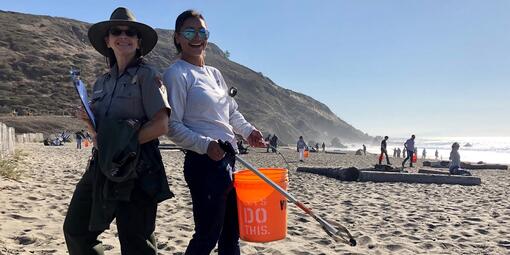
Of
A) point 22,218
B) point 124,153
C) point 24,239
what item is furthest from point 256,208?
point 22,218

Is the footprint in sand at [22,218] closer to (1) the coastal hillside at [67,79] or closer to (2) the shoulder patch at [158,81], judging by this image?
(2) the shoulder patch at [158,81]

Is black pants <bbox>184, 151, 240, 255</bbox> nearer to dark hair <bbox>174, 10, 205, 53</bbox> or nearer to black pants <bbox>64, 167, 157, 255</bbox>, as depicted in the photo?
black pants <bbox>64, 167, 157, 255</bbox>

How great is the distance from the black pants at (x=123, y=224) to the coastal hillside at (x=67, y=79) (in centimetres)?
3383

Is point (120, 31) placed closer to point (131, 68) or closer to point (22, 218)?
point (131, 68)

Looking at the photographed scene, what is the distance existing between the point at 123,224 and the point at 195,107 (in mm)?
790

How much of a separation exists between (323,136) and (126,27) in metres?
127

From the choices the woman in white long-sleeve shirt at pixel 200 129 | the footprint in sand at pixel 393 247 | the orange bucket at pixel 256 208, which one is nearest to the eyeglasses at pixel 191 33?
the woman in white long-sleeve shirt at pixel 200 129

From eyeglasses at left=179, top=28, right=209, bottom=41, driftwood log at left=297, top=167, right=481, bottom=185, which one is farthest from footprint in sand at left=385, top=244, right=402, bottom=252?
driftwood log at left=297, top=167, right=481, bottom=185

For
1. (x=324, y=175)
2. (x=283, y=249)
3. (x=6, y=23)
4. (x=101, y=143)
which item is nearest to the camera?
(x=101, y=143)

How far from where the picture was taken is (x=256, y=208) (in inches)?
108

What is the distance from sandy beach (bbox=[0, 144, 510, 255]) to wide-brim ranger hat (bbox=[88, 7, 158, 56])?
2.30 meters

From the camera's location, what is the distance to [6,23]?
92.6 metres

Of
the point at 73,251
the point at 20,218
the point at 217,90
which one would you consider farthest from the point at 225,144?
the point at 20,218

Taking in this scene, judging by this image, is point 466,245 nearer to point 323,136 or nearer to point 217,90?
point 217,90
